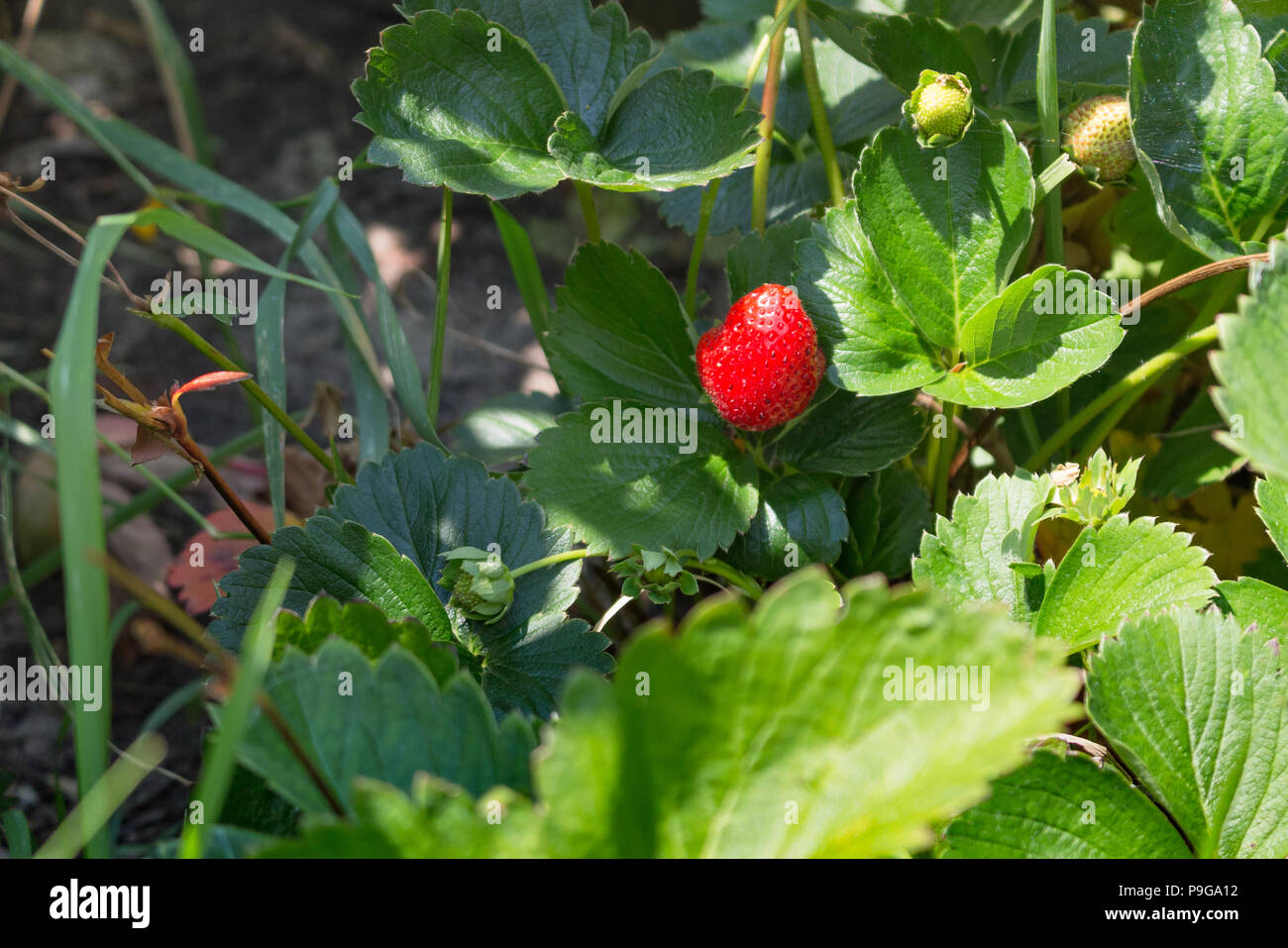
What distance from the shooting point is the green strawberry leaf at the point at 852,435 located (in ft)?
2.84

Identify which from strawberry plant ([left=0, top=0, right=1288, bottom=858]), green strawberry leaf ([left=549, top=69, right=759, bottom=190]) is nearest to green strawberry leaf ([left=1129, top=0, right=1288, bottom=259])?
strawberry plant ([left=0, top=0, right=1288, bottom=858])

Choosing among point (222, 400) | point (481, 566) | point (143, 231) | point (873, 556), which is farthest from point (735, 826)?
point (222, 400)

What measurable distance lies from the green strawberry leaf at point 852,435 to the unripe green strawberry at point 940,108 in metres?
0.22

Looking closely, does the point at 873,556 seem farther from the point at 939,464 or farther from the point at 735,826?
the point at 735,826

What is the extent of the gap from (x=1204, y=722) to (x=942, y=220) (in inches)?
16.8

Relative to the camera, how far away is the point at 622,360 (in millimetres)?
938

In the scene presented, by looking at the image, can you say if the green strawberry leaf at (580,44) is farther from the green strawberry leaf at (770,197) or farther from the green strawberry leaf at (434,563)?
the green strawberry leaf at (434,563)

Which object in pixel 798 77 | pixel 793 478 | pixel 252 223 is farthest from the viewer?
pixel 252 223

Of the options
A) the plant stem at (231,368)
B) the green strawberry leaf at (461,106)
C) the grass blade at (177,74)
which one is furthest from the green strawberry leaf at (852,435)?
the grass blade at (177,74)

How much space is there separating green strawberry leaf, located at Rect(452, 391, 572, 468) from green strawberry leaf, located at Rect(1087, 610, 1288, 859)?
61 centimetres

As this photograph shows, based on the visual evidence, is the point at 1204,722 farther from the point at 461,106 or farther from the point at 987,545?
the point at 461,106

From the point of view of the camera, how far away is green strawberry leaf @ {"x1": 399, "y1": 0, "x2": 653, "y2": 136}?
975 millimetres

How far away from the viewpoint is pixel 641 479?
883 millimetres

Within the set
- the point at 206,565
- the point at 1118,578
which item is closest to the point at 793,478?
the point at 1118,578
